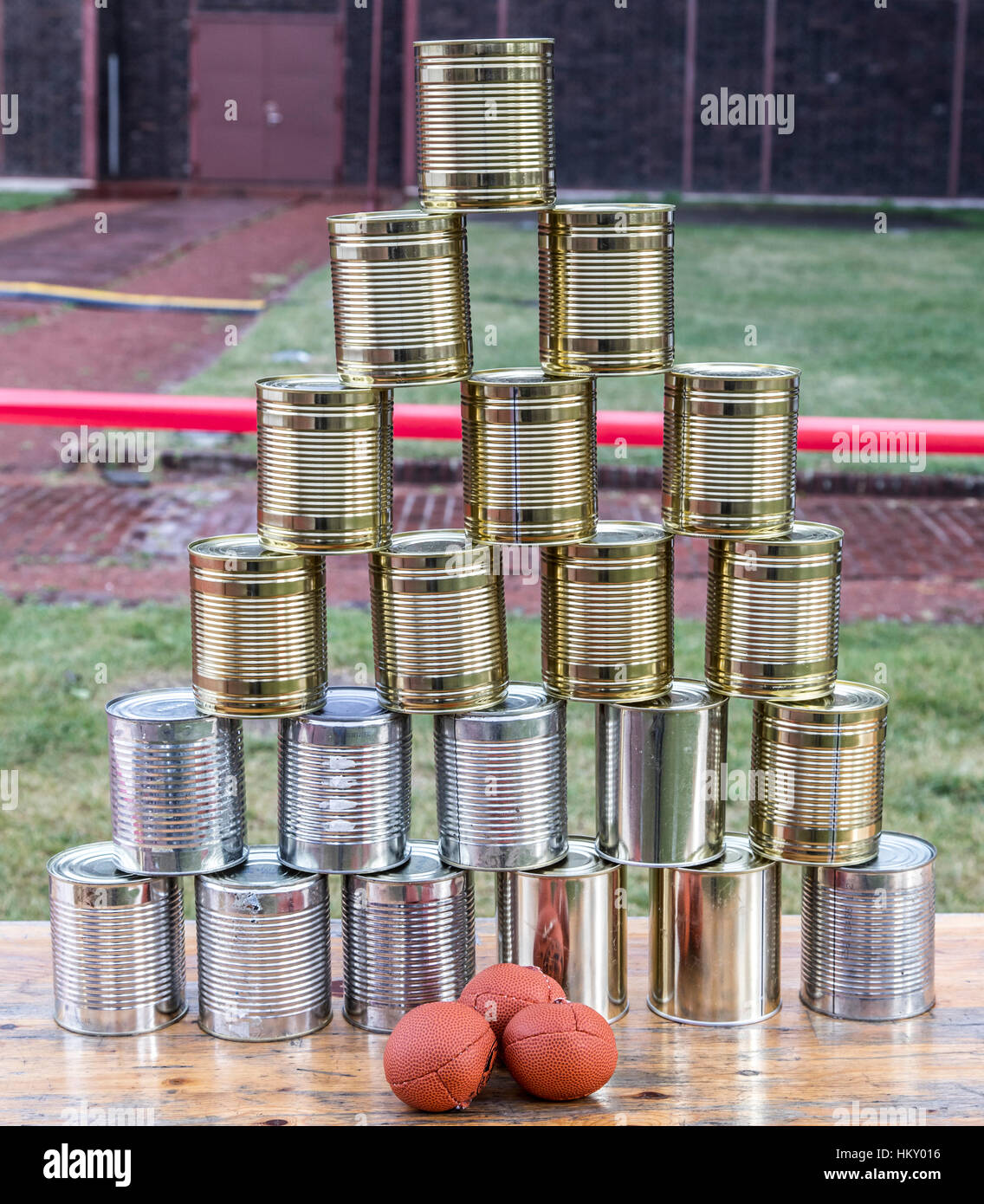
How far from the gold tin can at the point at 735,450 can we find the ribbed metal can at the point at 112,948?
1.39 meters

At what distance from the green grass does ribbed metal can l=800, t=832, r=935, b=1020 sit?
93 cm

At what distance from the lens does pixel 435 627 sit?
11.0ft

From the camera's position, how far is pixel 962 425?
414 cm

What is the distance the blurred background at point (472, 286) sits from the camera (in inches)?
255

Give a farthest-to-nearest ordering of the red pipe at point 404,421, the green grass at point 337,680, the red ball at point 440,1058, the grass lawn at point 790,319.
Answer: the grass lawn at point 790,319
the green grass at point 337,680
the red pipe at point 404,421
the red ball at point 440,1058

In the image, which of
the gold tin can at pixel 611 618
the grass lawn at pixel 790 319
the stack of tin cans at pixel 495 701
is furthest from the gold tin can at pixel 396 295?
the grass lawn at pixel 790 319

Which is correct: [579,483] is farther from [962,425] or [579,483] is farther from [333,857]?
[962,425]

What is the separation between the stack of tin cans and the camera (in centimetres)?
333

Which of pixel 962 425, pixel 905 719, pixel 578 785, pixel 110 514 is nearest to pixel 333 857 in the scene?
pixel 962 425

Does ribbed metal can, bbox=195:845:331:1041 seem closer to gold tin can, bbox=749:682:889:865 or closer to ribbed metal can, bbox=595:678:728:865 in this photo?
ribbed metal can, bbox=595:678:728:865

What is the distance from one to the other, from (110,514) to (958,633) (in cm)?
502

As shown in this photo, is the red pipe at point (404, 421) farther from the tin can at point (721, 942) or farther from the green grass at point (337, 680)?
the tin can at point (721, 942)

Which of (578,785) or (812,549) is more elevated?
(812,549)

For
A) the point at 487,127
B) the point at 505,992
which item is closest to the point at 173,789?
the point at 505,992
